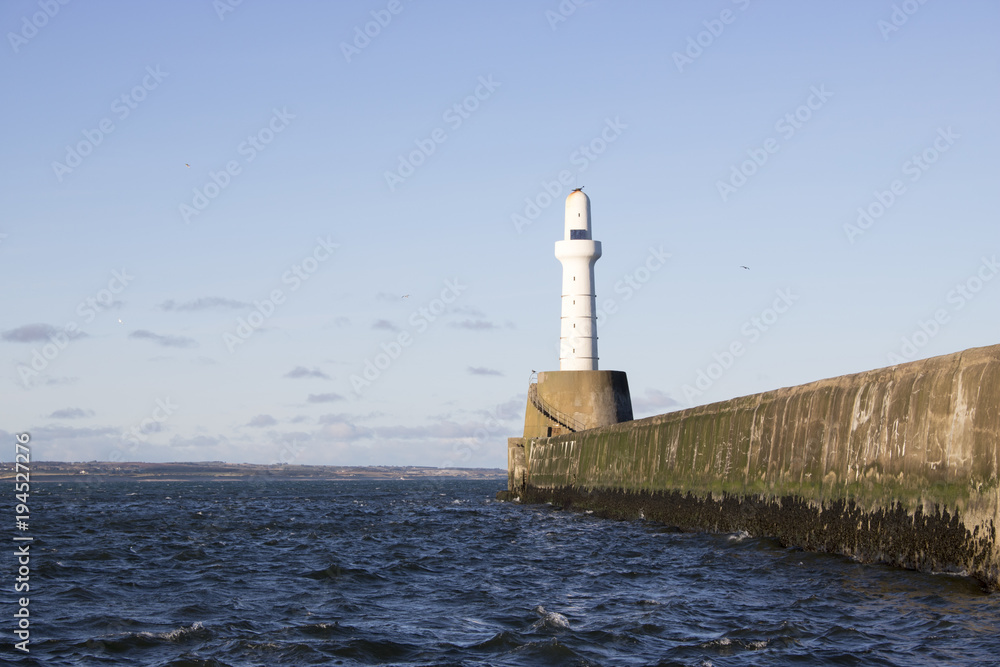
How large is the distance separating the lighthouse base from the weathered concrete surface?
12956mm

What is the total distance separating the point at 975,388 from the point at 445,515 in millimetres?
23074

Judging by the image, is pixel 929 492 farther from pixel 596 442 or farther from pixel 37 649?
pixel 596 442

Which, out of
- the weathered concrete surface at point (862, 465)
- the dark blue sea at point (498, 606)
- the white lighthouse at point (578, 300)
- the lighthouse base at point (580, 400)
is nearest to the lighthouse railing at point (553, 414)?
the lighthouse base at point (580, 400)

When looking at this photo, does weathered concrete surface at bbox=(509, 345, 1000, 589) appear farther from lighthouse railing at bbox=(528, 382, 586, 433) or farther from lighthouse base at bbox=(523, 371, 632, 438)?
lighthouse railing at bbox=(528, 382, 586, 433)

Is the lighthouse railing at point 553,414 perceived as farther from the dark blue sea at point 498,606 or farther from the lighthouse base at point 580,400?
the dark blue sea at point 498,606

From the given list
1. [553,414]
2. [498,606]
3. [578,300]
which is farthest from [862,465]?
[553,414]

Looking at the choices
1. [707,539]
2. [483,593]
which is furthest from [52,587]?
[707,539]

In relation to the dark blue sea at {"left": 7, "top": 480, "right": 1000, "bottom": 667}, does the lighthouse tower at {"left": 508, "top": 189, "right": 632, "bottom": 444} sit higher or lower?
higher

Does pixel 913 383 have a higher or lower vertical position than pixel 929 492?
higher

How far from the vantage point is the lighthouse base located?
37062 mm

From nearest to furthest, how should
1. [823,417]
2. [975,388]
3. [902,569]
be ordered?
1. [975,388]
2. [902,569]
3. [823,417]

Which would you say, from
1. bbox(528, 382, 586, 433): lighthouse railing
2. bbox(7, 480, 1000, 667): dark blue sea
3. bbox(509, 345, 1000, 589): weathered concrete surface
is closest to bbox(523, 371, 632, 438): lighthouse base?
bbox(528, 382, 586, 433): lighthouse railing

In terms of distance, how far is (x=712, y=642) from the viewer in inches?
356

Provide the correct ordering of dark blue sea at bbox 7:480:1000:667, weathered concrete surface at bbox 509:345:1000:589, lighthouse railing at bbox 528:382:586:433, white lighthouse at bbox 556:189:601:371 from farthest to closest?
lighthouse railing at bbox 528:382:586:433 < white lighthouse at bbox 556:189:601:371 < weathered concrete surface at bbox 509:345:1000:589 < dark blue sea at bbox 7:480:1000:667
